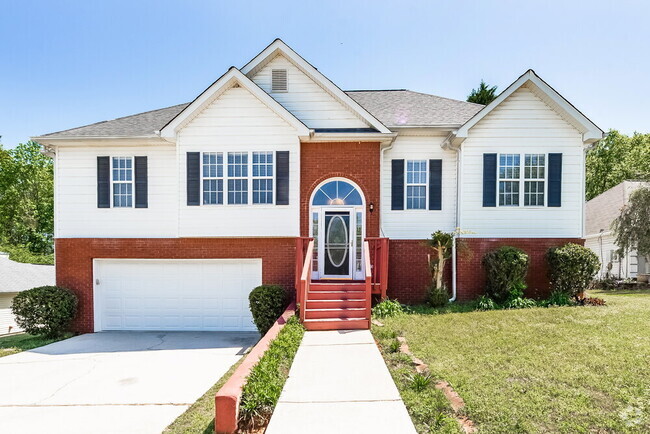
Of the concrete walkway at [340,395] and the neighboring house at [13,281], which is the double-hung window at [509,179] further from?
the neighboring house at [13,281]

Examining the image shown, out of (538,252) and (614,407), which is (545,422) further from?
(538,252)

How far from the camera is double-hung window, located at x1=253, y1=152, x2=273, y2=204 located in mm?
10367

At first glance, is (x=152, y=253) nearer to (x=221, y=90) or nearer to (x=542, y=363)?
(x=221, y=90)

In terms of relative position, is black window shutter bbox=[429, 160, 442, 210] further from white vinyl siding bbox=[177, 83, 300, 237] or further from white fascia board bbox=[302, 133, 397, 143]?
white vinyl siding bbox=[177, 83, 300, 237]

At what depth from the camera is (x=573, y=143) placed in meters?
10.3

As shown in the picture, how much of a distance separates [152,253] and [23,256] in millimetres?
35048

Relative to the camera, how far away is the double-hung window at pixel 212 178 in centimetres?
1041

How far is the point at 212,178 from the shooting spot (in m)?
10.4

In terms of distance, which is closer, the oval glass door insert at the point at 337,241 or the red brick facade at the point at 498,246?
the red brick facade at the point at 498,246

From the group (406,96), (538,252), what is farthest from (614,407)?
(406,96)

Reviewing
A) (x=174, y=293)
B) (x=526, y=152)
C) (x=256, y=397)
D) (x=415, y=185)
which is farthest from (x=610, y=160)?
(x=256, y=397)

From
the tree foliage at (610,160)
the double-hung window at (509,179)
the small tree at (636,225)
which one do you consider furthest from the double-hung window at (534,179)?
the tree foliage at (610,160)

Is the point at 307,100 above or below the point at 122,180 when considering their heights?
above

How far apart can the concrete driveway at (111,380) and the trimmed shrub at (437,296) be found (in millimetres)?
4994
